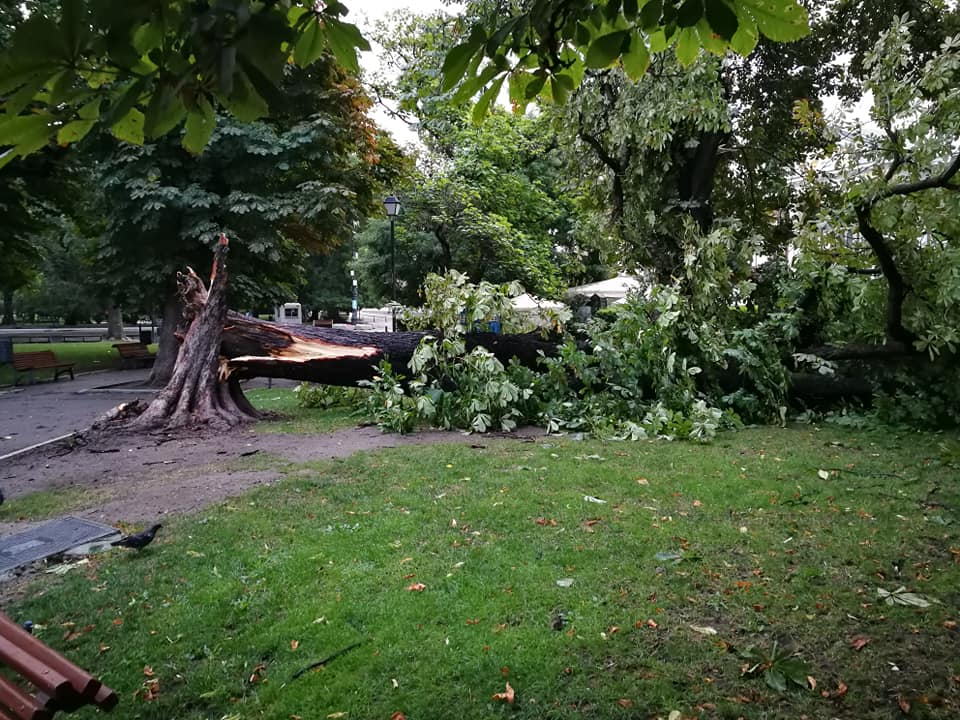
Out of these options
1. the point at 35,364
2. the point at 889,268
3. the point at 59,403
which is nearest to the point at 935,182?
the point at 889,268

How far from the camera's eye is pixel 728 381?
360 inches

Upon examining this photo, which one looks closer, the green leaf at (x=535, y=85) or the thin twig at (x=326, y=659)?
the green leaf at (x=535, y=85)

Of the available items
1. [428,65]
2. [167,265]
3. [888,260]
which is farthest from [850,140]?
[167,265]

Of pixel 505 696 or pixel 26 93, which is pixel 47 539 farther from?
pixel 26 93

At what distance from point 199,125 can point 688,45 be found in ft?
5.55

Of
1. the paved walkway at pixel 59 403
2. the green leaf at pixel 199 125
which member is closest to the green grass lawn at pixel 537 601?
the green leaf at pixel 199 125

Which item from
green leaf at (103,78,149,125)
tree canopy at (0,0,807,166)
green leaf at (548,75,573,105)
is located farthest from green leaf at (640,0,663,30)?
green leaf at (103,78,149,125)

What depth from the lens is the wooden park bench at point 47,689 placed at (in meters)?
1.93

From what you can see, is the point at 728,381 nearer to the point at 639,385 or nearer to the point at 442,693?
the point at 639,385

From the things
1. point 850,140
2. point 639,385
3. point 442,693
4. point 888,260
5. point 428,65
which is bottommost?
point 442,693

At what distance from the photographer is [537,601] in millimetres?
3342

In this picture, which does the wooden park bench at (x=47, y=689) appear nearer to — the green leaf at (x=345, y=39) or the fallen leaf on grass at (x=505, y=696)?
the fallen leaf on grass at (x=505, y=696)

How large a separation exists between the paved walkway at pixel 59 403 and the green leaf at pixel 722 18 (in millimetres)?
8685

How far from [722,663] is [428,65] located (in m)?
16.0
